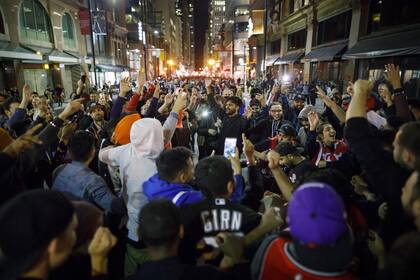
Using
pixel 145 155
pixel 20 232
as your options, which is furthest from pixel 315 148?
pixel 20 232

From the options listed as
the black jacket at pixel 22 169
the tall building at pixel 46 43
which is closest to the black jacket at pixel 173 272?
the black jacket at pixel 22 169

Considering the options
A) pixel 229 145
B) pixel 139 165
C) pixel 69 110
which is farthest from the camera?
pixel 229 145

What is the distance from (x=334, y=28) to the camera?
21.5 metres

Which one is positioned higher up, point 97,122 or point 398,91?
point 398,91

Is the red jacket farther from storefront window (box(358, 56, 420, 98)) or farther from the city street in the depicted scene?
storefront window (box(358, 56, 420, 98))

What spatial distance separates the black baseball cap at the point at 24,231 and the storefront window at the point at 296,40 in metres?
30.6

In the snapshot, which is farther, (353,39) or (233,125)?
(353,39)

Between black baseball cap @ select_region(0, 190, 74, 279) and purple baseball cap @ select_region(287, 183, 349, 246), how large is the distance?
1.24 m

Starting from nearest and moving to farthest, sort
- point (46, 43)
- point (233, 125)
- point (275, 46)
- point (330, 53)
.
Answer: point (233, 125), point (330, 53), point (46, 43), point (275, 46)

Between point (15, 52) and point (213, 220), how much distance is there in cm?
2186

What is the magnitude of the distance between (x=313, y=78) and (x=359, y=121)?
24665 millimetres

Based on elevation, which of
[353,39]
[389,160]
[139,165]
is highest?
[353,39]

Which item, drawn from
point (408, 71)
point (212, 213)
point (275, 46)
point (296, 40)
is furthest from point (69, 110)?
point (275, 46)

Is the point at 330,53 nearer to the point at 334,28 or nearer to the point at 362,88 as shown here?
the point at 334,28
